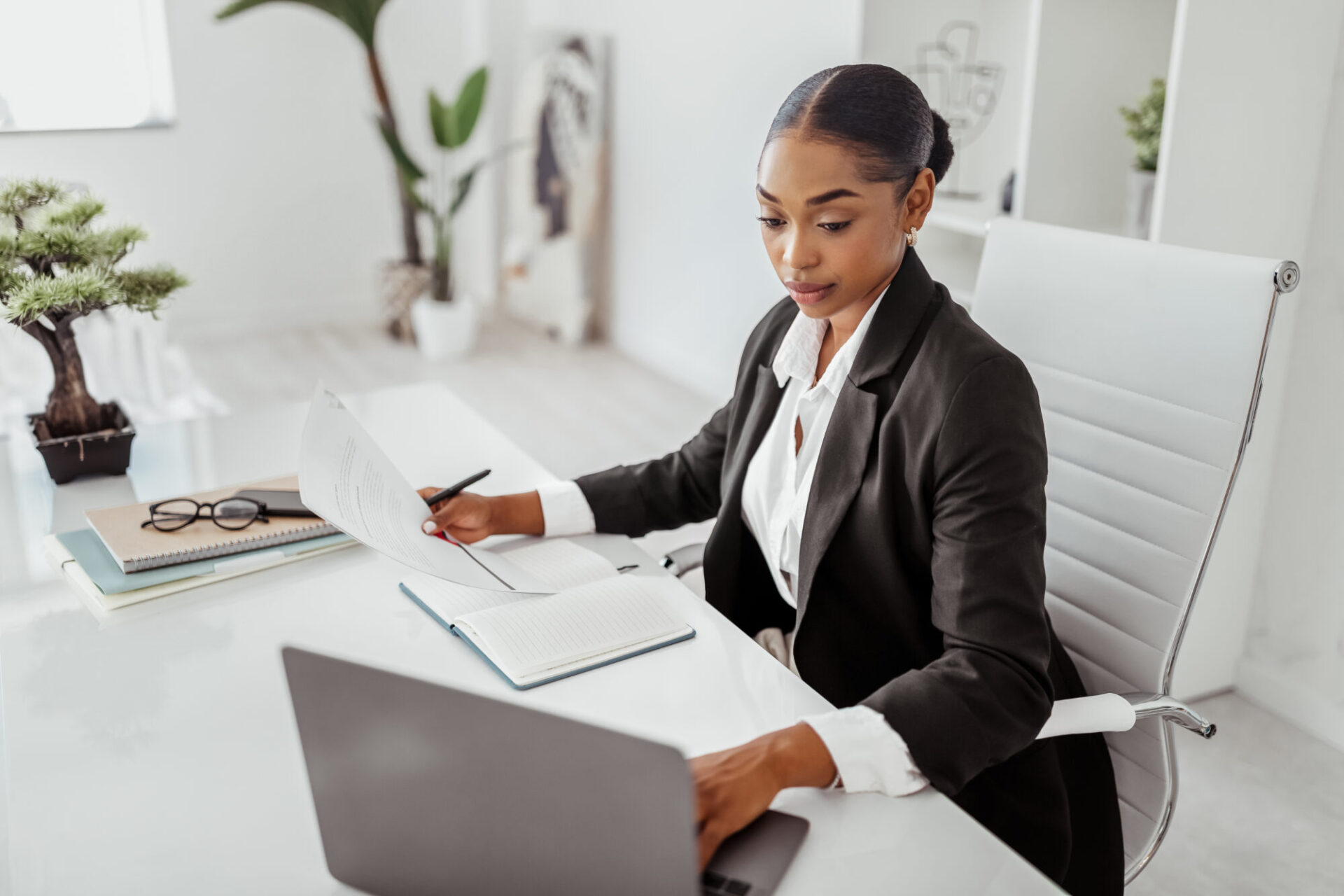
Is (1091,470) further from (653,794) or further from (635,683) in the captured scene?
(653,794)

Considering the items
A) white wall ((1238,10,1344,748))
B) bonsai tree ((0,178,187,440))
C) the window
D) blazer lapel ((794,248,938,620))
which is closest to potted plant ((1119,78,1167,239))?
white wall ((1238,10,1344,748))

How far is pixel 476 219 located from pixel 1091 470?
4.07 meters

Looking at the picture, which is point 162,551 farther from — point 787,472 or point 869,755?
point 869,755

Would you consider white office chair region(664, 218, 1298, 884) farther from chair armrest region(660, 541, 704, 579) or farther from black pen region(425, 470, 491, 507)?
black pen region(425, 470, 491, 507)

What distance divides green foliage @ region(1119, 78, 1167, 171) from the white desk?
1298 millimetres

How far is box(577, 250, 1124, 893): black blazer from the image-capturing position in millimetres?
965

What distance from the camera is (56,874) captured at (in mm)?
801

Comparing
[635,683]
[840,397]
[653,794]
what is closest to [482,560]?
[635,683]

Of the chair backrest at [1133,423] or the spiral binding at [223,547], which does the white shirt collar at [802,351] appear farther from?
the spiral binding at [223,547]

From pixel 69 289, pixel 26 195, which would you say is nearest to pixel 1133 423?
pixel 69 289

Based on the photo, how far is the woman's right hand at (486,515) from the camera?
4.32 feet

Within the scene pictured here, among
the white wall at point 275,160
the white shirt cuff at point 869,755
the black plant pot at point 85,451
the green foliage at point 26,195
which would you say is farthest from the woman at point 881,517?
the white wall at point 275,160

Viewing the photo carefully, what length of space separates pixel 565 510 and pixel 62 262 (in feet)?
2.47

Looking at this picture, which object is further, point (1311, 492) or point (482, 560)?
point (1311, 492)
